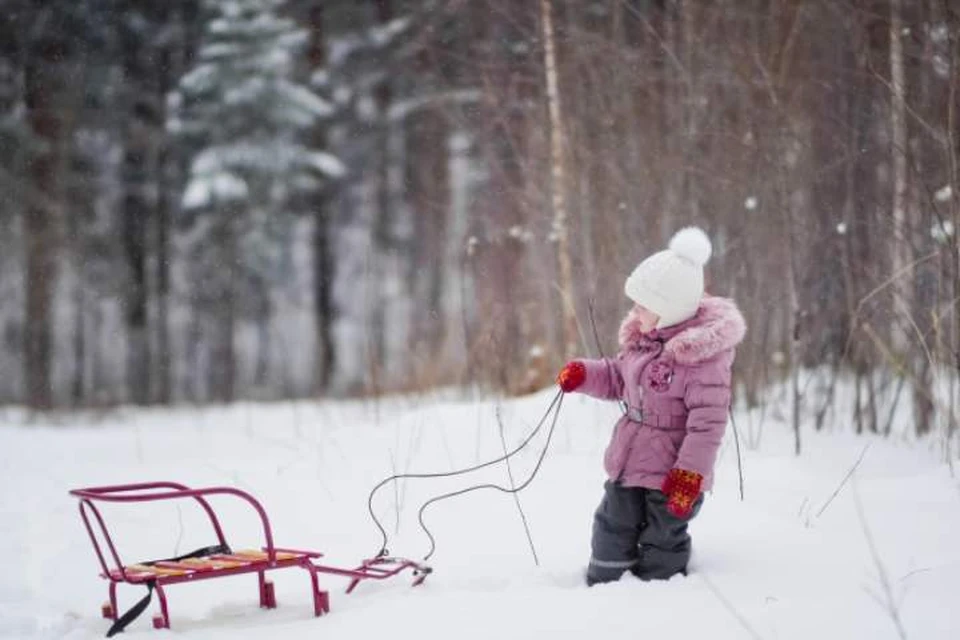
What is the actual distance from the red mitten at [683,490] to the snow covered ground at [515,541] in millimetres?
309

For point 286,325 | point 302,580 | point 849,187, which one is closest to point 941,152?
point 849,187

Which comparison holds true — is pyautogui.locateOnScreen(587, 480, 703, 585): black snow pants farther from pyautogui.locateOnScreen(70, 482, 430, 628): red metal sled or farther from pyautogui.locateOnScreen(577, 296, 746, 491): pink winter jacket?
pyautogui.locateOnScreen(70, 482, 430, 628): red metal sled

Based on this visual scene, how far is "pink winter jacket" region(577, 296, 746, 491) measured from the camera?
3.77 metres

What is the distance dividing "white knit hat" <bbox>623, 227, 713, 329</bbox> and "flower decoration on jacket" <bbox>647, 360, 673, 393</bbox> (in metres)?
0.18

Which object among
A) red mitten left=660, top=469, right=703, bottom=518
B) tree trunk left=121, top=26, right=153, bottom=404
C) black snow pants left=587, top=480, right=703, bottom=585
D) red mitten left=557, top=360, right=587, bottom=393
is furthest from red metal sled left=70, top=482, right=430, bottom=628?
tree trunk left=121, top=26, right=153, bottom=404

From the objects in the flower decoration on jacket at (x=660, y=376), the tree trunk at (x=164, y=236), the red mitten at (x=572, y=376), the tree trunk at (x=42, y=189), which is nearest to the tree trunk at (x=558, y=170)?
the red mitten at (x=572, y=376)

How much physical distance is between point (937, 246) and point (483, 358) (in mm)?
3570

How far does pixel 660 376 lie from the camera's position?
3.94 meters

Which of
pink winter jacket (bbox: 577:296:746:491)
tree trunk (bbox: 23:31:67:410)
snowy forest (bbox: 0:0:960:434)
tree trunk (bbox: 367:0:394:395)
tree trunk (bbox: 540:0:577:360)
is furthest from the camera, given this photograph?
tree trunk (bbox: 367:0:394:395)

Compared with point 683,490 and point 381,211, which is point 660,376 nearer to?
point 683,490

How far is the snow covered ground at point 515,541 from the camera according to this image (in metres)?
3.44

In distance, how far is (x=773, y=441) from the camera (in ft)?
21.5

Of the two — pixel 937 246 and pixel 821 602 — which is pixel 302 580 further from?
pixel 937 246

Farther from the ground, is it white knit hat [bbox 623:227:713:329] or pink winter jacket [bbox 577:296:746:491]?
white knit hat [bbox 623:227:713:329]
